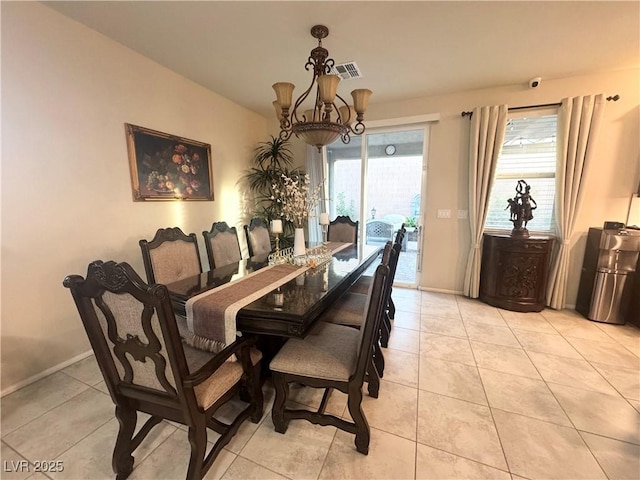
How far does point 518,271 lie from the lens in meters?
3.04

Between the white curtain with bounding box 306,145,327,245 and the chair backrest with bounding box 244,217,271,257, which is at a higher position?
the white curtain with bounding box 306,145,327,245

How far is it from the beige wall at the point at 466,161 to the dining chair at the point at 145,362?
3.12 metres

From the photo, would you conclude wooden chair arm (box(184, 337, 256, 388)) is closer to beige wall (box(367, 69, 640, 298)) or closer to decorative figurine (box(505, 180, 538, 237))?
beige wall (box(367, 69, 640, 298))

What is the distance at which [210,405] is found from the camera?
3.87 ft

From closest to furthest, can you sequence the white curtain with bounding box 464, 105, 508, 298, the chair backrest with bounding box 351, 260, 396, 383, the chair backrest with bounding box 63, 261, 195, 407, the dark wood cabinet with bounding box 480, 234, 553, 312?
the chair backrest with bounding box 63, 261, 195, 407 < the chair backrest with bounding box 351, 260, 396, 383 < the dark wood cabinet with bounding box 480, 234, 553, 312 < the white curtain with bounding box 464, 105, 508, 298

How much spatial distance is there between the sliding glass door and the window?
96 cm

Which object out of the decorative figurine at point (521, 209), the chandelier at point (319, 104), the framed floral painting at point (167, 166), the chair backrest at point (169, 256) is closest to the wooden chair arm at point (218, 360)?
the chair backrest at point (169, 256)

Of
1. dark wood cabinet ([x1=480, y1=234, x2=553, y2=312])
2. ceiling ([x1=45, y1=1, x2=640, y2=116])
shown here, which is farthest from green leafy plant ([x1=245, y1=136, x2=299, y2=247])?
dark wood cabinet ([x1=480, y1=234, x2=553, y2=312])

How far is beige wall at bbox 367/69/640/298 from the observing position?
279cm

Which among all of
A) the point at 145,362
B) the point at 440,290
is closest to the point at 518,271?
the point at 440,290

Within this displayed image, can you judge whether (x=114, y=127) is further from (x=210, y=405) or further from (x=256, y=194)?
(x=210, y=405)

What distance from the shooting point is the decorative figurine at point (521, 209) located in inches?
118

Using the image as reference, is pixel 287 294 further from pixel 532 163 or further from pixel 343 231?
pixel 532 163

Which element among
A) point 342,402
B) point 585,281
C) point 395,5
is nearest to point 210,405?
point 342,402
